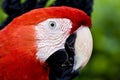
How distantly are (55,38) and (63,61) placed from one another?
0.08 m

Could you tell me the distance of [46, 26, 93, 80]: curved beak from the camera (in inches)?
83.7

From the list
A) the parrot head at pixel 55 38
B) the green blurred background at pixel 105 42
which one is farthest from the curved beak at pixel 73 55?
the green blurred background at pixel 105 42

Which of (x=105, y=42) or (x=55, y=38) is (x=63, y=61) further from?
(x=105, y=42)

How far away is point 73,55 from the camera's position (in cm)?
213

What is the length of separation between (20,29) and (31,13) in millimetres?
64

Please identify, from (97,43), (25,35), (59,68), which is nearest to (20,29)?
(25,35)

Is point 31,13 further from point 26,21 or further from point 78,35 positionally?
→ point 78,35

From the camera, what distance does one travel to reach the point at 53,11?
6.92 ft

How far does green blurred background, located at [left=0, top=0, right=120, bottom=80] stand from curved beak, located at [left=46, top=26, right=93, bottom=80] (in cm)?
83

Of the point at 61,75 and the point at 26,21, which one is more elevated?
the point at 26,21

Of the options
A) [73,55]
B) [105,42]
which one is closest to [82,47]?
[73,55]

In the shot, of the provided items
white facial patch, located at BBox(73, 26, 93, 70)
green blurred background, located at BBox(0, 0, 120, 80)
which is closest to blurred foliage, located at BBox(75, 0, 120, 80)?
green blurred background, located at BBox(0, 0, 120, 80)

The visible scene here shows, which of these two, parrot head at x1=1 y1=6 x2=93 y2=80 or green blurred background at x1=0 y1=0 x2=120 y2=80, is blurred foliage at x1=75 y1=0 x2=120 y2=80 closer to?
green blurred background at x1=0 y1=0 x2=120 y2=80

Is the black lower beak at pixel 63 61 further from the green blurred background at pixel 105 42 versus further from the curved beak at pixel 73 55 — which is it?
the green blurred background at pixel 105 42
